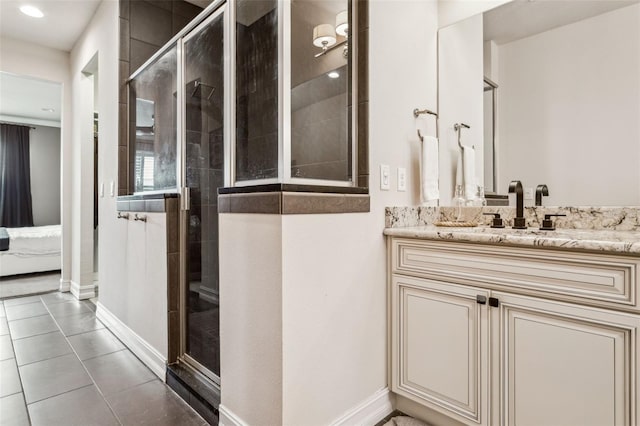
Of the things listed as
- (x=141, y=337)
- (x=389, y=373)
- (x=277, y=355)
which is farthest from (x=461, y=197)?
(x=141, y=337)

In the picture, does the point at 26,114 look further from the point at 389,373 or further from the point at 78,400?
the point at 389,373

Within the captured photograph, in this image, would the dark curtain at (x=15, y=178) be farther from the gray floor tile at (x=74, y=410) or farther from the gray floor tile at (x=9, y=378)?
the gray floor tile at (x=74, y=410)

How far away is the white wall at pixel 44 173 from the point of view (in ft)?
21.6

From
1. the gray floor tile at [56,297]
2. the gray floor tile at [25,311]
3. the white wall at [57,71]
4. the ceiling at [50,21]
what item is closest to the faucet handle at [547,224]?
the ceiling at [50,21]

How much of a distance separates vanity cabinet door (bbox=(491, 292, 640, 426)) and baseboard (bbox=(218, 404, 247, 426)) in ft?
3.33

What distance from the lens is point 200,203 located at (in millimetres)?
2023

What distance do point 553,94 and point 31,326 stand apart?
4059 mm

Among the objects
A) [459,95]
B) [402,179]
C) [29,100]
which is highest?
[29,100]

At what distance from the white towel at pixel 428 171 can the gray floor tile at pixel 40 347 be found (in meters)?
2.59

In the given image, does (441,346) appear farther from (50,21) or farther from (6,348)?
(50,21)

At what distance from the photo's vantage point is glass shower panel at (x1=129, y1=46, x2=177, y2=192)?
216cm

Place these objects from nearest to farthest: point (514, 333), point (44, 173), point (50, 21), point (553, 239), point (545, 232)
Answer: point (553, 239), point (514, 333), point (545, 232), point (50, 21), point (44, 173)

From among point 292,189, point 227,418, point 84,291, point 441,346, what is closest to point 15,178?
point 84,291

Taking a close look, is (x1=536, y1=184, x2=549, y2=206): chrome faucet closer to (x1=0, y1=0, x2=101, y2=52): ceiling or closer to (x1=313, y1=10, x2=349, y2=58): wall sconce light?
(x1=313, y1=10, x2=349, y2=58): wall sconce light
